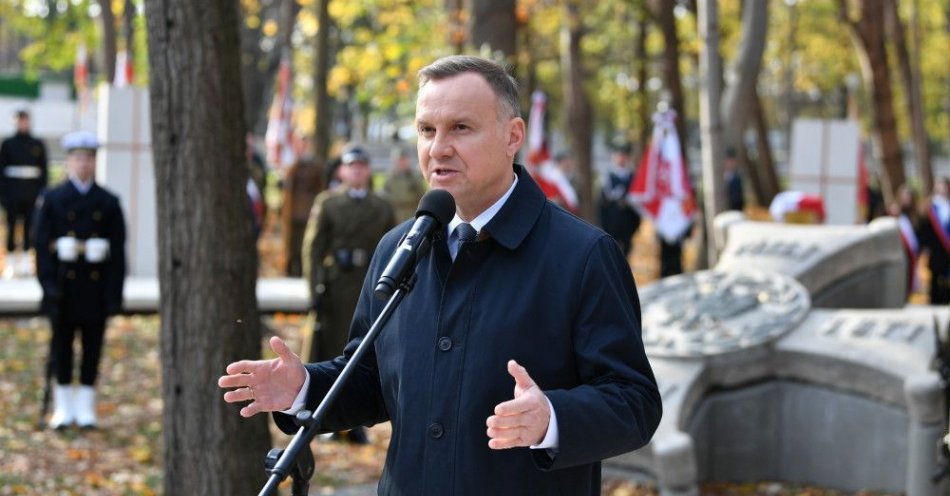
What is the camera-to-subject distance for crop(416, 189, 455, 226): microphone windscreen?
336 centimetres

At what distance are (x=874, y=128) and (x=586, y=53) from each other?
41.5 ft

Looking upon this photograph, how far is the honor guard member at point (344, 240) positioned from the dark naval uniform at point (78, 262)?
1459 mm

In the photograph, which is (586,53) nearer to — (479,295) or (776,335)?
(776,335)

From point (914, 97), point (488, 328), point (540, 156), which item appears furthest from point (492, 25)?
point (914, 97)

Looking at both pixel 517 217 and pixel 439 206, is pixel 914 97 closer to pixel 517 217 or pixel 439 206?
pixel 517 217

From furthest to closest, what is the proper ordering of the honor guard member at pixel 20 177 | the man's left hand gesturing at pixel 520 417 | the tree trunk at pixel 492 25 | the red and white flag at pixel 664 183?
Result: the honor guard member at pixel 20 177 < the red and white flag at pixel 664 183 < the tree trunk at pixel 492 25 < the man's left hand gesturing at pixel 520 417

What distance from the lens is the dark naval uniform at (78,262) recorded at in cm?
1084

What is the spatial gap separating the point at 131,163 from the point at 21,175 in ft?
5.08

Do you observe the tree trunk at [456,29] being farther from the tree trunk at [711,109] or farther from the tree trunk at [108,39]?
the tree trunk at [108,39]

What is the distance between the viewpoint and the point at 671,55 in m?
25.5

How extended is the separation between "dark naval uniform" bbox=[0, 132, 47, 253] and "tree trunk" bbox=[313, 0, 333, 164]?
148 inches

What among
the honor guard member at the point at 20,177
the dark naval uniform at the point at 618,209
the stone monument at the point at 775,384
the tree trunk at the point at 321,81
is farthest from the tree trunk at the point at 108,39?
the stone monument at the point at 775,384

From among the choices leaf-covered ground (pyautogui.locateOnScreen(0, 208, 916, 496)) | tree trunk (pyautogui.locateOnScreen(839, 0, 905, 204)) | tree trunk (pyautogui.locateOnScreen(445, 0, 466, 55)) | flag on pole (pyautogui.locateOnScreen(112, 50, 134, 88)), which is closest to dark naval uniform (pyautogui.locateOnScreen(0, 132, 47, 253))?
flag on pole (pyautogui.locateOnScreen(112, 50, 134, 88))

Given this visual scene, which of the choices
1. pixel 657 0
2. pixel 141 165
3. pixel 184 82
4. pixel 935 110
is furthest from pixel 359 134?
pixel 184 82
